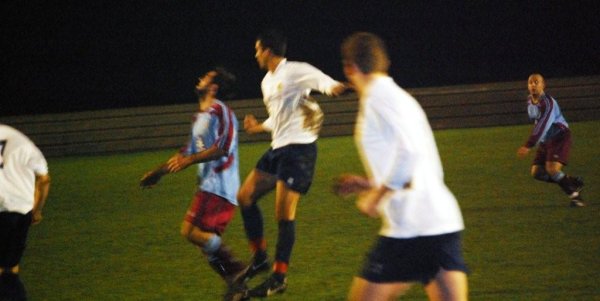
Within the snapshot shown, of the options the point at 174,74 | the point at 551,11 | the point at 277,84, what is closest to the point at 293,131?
the point at 277,84

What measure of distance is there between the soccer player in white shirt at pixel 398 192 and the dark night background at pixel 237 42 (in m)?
17.6

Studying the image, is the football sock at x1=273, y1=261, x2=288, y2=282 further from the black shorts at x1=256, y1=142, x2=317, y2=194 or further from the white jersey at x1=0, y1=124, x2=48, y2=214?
the white jersey at x1=0, y1=124, x2=48, y2=214

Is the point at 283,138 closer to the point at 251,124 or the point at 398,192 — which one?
the point at 251,124

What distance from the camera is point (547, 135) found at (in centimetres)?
982

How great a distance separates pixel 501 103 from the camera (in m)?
18.1

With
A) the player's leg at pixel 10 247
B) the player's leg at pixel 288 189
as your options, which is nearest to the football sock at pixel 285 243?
the player's leg at pixel 288 189

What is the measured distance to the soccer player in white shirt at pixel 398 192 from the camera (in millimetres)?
3570

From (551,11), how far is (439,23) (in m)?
2.85

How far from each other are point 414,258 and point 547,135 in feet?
21.4

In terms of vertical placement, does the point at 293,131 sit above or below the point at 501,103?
above

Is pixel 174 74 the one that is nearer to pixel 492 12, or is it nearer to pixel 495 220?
pixel 492 12

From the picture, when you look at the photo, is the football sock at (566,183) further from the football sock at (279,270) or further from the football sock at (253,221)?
the football sock at (279,270)

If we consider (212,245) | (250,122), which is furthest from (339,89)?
(212,245)

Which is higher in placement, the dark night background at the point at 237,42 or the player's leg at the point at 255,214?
the player's leg at the point at 255,214
